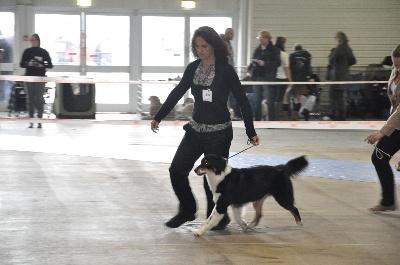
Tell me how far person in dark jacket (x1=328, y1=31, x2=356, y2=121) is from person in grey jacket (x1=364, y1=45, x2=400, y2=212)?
8434 mm

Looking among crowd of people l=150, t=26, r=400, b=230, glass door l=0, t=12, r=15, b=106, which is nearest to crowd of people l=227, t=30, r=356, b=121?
glass door l=0, t=12, r=15, b=106

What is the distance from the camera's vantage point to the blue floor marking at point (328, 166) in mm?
9219

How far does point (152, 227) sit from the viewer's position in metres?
6.36

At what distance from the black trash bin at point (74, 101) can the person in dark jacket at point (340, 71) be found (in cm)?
506

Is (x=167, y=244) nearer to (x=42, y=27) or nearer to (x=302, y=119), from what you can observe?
(x=302, y=119)

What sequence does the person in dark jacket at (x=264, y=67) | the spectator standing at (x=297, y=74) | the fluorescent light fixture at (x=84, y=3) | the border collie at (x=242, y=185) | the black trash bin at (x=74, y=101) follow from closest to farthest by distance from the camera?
the border collie at (x=242, y=185) → the person in dark jacket at (x=264, y=67) → the spectator standing at (x=297, y=74) → the black trash bin at (x=74, y=101) → the fluorescent light fixture at (x=84, y=3)

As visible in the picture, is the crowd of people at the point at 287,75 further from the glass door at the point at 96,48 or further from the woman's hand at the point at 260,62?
the glass door at the point at 96,48

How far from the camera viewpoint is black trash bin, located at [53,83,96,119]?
Answer: 15805mm

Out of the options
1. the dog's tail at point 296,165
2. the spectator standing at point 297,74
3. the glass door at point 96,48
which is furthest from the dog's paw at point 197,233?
the glass door at point 96,48

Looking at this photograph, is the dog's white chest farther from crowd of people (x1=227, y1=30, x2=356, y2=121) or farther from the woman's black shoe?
crowd of people (x1=227, y1=30, x2=356, y2=121)

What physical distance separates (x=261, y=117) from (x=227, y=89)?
347 inches

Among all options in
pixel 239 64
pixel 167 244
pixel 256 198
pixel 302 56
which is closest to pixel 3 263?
pixel 167 244

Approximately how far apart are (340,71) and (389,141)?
8839mm

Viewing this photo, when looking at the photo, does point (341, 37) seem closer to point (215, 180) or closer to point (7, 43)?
point (7, 43)
